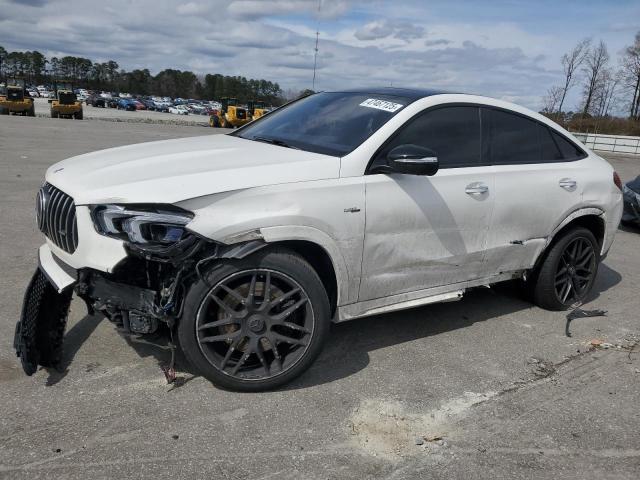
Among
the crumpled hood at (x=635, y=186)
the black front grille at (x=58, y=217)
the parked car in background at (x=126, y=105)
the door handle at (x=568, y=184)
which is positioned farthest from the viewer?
the parked car in background at (x=126, y=105)

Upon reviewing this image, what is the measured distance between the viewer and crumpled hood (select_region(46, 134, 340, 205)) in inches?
117

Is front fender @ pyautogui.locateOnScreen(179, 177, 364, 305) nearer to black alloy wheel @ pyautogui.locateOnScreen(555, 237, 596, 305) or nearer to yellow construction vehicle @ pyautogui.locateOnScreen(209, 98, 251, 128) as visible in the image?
black alloy wheel @ pyautogui.locateOnScreen(555, 237, 596, 305)

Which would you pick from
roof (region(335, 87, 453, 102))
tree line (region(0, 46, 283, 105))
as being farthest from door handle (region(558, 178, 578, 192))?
tree line (region(0, 46, 283, 105))

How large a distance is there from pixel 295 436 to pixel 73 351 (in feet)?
5.51

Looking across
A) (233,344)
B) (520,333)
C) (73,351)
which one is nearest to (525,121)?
(520,333)

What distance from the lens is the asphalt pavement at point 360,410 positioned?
2.71m

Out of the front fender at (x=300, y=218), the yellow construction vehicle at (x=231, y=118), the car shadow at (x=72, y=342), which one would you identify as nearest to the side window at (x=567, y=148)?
the front fender at (x=300, y=218)

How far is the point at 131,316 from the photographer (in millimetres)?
3078

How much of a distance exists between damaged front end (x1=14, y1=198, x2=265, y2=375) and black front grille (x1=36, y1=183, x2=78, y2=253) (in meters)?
0.15

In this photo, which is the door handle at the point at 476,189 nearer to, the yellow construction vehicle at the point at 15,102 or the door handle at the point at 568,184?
the door handle at the point at 568,184

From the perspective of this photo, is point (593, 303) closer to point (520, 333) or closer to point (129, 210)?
point (520, 333)

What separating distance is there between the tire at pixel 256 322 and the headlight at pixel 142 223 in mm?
289

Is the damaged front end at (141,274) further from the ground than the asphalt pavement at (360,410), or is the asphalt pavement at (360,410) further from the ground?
the damaged front end at (141,274)

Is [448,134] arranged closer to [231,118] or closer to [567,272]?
[567,272]
